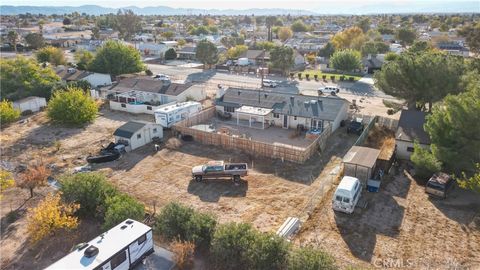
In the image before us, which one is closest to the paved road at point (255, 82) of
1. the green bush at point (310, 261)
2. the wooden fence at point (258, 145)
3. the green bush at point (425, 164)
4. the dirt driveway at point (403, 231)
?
the wooden fence at point (258, 145)

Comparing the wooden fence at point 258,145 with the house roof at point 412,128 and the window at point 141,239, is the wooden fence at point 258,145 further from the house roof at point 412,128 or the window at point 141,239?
the window at point 141,239

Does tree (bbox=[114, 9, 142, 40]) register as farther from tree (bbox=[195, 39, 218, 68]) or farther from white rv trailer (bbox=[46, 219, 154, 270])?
white rv trailer (bbox=[46, 219, 154, 270])

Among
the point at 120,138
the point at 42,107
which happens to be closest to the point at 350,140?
the point at 120,138

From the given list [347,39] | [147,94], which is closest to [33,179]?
[147,94]

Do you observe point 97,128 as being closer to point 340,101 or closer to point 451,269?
point 340,101

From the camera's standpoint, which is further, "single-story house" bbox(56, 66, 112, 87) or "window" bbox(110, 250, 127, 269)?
"single-story house" bbox(56, 66, 112, 87)

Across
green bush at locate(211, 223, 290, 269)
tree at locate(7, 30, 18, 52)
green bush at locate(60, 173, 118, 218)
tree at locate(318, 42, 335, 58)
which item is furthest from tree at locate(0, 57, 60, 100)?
tree at locate(318, 42, 335, 58)
